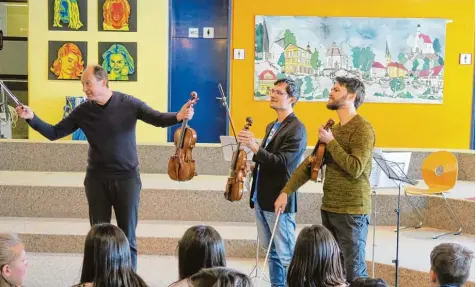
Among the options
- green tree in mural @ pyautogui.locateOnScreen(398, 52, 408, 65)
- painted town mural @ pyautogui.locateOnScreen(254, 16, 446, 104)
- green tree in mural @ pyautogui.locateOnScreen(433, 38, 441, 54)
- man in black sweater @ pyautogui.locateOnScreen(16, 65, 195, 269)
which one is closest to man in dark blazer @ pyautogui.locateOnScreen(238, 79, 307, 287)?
man in black sweater @ pyautogui.locateOnScreen(16, 65, 195, 269)

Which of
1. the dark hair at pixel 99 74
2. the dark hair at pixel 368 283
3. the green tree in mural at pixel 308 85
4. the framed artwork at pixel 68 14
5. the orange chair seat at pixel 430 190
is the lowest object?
the orange chair seat at pixel 430 190

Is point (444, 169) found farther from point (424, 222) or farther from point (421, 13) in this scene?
point (421, 13)

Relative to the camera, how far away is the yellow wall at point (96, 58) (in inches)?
379

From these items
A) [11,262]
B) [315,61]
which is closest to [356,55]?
[315,61]

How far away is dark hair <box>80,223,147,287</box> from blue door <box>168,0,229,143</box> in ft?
22.9

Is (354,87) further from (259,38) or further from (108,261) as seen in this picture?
(259,38)

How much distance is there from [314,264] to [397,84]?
296 inches

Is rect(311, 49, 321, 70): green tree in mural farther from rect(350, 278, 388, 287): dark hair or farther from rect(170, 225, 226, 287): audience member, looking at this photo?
rect(350, 278, 388, 287): dark hair

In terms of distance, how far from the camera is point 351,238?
4137 millimetres

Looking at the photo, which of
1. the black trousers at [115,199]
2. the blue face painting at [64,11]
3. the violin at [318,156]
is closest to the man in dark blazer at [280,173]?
the violin at [318,156]

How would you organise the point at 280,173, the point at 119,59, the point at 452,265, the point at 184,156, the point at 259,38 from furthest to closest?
the point at 259,38, the point at 119,59, the point at 184,156, the point at 280,173, the point at 452,265

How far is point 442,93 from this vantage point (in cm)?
1014

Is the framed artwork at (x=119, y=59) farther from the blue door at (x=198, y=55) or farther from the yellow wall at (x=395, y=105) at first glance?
the yellow wall at (x=395, y=105)

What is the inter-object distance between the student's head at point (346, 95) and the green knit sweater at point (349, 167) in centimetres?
10
